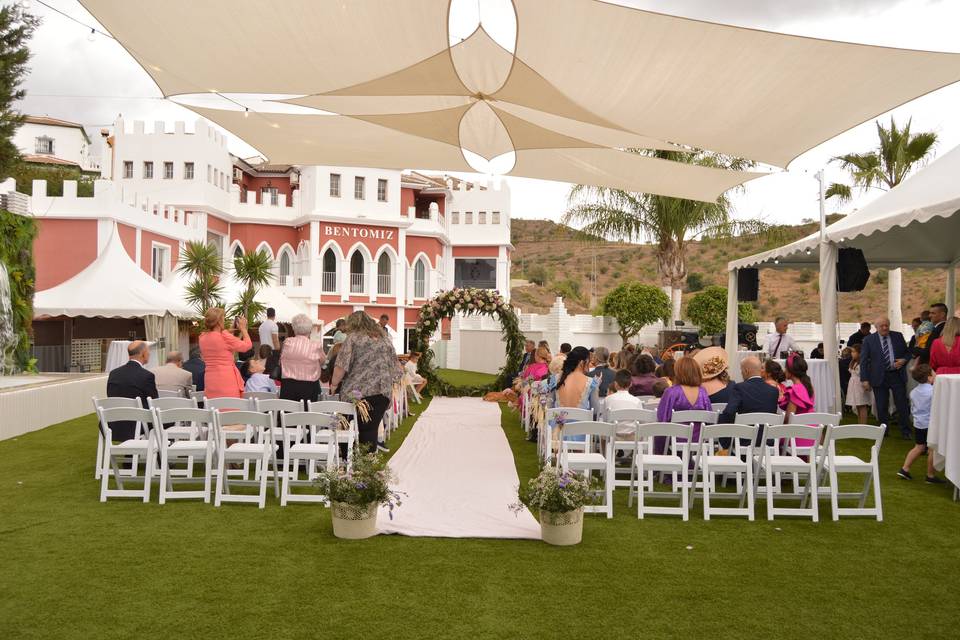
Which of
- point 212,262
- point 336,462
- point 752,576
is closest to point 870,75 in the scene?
point 752,576

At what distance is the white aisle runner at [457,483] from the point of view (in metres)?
6.06

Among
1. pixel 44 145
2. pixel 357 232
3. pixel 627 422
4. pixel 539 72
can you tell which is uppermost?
pixel 44 145

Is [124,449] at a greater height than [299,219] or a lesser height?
lesser

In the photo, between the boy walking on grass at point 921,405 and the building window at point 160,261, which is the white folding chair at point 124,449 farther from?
the building window at point 160,261

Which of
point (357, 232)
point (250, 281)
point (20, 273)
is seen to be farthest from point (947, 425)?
point (357, 232)

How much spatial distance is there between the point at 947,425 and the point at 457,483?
4.52m

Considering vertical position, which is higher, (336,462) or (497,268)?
(497,268)

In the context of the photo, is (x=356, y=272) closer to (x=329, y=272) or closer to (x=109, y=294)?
(x=329, y=272)

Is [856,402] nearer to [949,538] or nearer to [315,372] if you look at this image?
[949,538]

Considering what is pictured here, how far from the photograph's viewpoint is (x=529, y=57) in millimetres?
7141

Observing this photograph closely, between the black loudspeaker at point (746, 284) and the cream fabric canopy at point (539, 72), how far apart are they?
4380 millimetres

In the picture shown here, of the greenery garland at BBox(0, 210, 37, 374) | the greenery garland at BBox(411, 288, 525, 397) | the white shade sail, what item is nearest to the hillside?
the greenery garland at BBox(411, 288, 525, 397)

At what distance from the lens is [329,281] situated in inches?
1270

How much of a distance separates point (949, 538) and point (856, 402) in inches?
274
